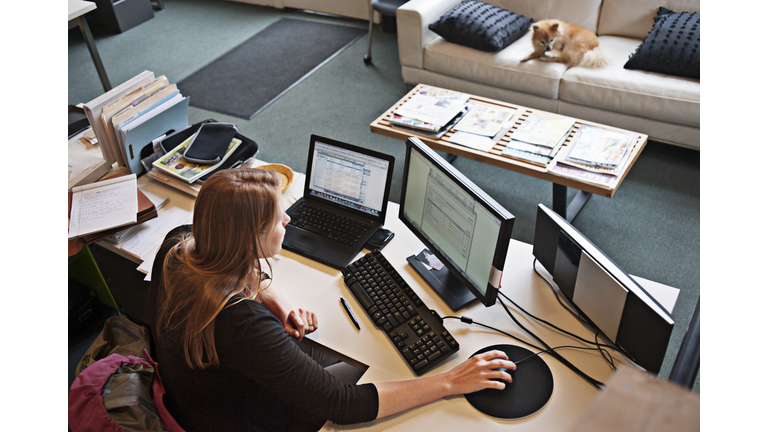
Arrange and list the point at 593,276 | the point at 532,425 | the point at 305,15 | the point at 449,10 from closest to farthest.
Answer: the point at 532,425 → the point at 593,276 → the point at 449,10 → the point at 305,15

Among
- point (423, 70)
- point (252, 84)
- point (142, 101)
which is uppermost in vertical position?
point (142, 101)

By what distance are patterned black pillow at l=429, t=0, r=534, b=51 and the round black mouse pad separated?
94.2 inches

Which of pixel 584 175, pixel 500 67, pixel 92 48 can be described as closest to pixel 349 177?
pixel 584 175

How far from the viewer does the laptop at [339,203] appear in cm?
165


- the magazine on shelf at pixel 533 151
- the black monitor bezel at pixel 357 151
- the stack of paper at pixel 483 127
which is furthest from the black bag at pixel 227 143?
the magazine on shelf at pixel 533 151

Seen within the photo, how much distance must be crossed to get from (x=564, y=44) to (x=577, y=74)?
10.2 inches

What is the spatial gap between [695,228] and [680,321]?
0.69 metres

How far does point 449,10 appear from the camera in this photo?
3520mm

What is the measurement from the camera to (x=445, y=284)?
152 centimetres

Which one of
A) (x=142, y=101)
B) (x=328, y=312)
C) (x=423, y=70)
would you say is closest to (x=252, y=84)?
(x=423, y=70)

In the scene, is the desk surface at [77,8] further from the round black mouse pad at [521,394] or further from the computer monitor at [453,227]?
the round black mouse pad at [521,394]

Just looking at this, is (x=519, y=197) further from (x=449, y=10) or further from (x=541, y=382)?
(x=541, y=382)

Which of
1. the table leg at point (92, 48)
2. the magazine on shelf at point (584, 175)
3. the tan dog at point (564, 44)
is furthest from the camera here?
the table leg at point (92, 48)

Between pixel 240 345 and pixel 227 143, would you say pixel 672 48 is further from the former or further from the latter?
pixel 240 345
